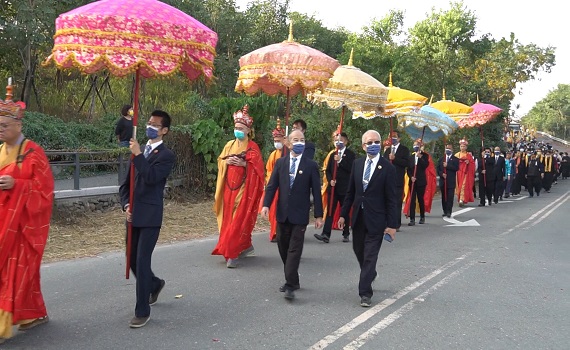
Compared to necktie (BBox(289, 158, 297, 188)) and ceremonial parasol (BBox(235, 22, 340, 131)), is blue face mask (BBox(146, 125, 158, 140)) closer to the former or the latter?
necktie (BBox(289, 158, 297, 188))

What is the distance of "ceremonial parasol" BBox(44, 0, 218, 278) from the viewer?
485 cm

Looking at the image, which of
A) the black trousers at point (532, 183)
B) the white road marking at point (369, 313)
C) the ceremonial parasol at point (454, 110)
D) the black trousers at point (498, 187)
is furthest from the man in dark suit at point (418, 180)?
the black trousers at point (532, 183)

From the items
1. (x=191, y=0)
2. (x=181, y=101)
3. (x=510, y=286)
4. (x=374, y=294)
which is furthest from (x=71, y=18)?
(x=191, y=0)

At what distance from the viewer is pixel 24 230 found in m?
4.55

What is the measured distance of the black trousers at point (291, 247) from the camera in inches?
239

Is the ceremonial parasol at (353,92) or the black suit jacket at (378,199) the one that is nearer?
the black suit jacket at (378,199)

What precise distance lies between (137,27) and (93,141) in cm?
1062

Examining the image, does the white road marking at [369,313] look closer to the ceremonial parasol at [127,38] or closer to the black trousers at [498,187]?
the ceremonial parasol at [127,38]

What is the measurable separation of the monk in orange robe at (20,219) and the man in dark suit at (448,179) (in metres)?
11.6

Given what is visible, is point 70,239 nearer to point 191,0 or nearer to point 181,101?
point 181,101

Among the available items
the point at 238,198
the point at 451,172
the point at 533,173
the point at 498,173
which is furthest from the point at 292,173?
the point at 533,173

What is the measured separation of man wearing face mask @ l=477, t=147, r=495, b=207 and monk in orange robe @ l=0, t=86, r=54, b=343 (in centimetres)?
1606

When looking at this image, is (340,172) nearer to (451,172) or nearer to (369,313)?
(369,313)

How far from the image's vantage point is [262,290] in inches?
253
